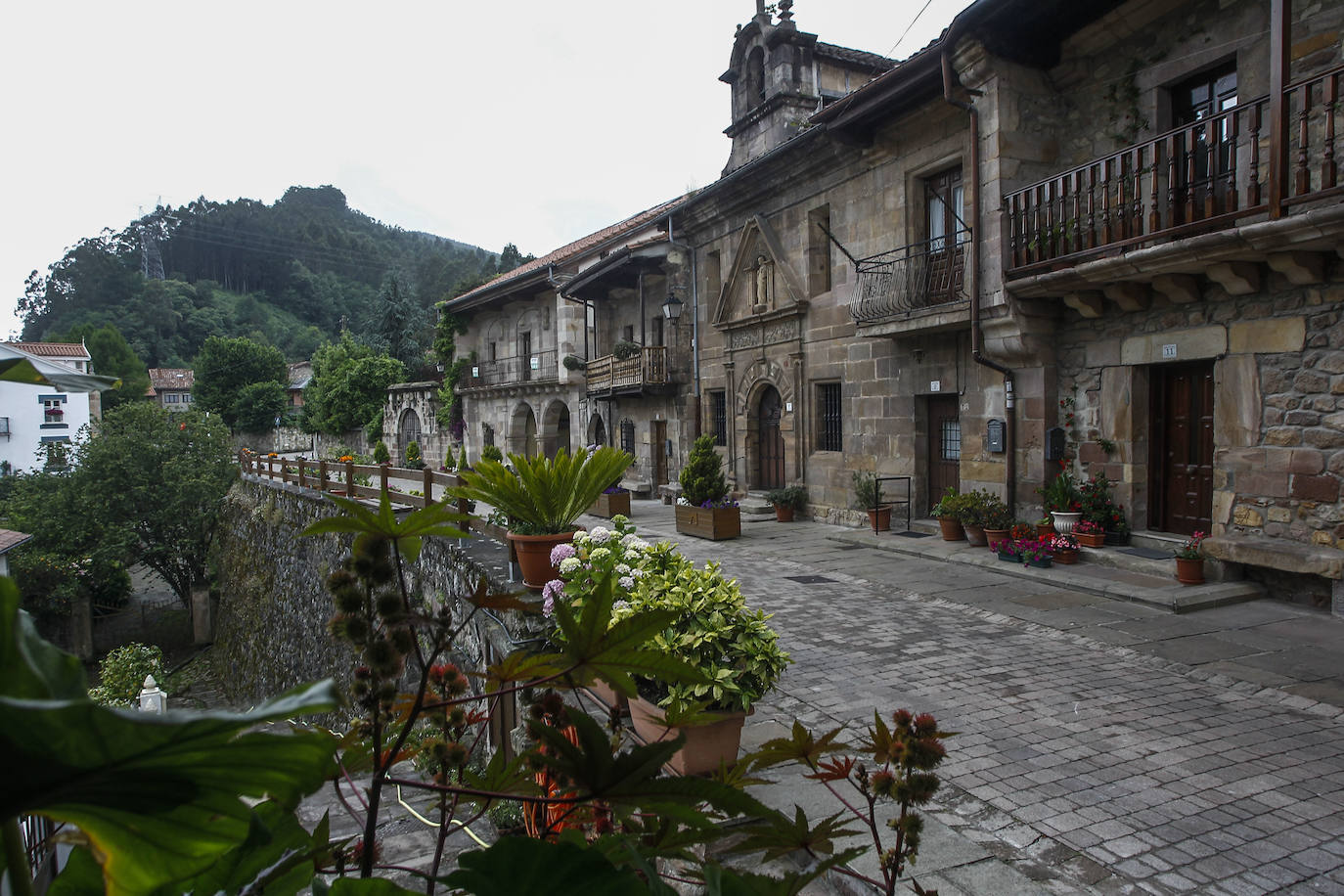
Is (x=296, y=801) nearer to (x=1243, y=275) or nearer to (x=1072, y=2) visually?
(x=1243, y=275)

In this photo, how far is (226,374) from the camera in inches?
2143

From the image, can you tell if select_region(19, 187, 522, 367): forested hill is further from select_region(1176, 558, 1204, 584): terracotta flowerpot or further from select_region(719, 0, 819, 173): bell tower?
select_region(1176, 558, 1204, 584): terracotta flowerpot

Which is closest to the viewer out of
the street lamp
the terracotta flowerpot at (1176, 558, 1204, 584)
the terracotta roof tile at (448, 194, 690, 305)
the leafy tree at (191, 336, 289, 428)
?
the terracotta flowerpot at (1176, 558, 1204, 584)

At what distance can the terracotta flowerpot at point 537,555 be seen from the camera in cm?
645

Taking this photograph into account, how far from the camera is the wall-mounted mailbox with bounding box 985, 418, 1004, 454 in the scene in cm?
1025

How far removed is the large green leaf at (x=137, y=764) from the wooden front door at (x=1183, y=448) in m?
9.62

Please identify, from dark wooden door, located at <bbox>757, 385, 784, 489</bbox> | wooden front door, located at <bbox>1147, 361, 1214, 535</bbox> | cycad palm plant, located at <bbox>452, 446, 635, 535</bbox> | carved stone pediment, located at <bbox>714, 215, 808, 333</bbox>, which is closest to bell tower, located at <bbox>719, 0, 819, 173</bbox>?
carved stone pediment, located at <bbox>714, 215, 808, 333</bbox>

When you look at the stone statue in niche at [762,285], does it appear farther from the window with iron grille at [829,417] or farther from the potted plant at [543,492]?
the potted plant at [543,492]

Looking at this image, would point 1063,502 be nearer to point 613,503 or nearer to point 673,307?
point 613,503

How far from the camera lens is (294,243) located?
8431cm

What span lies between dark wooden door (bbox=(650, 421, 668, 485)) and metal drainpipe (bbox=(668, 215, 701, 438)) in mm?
1664

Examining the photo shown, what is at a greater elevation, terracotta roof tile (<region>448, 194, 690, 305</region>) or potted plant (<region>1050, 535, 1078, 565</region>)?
terracotta roof tile (<region>448, 194, 690, 305</region>)

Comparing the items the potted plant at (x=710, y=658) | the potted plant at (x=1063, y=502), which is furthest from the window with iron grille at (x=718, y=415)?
the potted plant at (x=710, y=658)

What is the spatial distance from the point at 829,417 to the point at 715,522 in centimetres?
326
